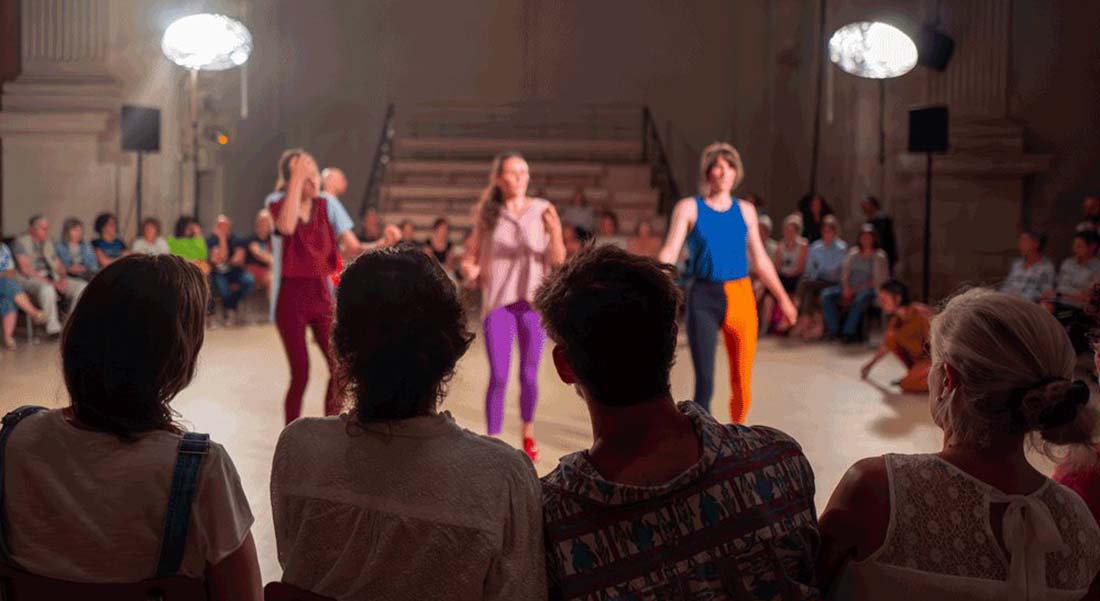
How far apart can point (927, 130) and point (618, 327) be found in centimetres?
948

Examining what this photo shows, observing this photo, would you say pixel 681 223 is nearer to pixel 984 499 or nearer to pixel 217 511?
pixel 984 499

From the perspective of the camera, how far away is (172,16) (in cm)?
1310

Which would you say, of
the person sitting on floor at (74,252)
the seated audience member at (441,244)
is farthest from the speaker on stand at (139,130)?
the seated audience member at (441,244)

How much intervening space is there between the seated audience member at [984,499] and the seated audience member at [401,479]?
46 cm

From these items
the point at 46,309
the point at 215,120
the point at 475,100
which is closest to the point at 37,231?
the point at 46,309

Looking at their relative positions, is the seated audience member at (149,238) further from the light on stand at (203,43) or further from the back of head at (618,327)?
the back of head at (618,327)

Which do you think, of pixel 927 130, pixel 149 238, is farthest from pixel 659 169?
pixel 149 238

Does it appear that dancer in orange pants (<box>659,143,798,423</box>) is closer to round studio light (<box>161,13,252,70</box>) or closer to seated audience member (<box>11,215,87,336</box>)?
seated audience member (<box>11,215,87,336</box>)

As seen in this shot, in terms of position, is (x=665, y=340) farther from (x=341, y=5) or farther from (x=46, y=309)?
(x=341, y=5)

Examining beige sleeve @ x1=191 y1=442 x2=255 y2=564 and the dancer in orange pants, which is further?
the dancer in orange pants

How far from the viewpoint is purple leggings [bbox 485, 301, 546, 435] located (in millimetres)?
5281

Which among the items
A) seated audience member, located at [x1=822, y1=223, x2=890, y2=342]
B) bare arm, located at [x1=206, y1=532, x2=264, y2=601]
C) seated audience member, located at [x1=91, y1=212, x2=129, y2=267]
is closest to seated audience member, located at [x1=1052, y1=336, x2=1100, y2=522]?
bare arm, located at [x1=206, y1=532, x2=264, y2=601]

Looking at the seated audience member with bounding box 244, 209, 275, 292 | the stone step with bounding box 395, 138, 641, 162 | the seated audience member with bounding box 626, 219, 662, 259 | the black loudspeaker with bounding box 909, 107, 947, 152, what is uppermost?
the black loudspeaker with bounding box 909, 107, 947, 152

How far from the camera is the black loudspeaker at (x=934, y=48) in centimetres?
1191
